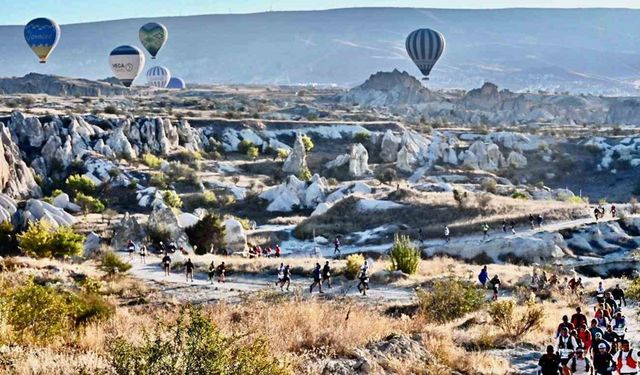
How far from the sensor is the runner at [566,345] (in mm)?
11602

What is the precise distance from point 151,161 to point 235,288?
42.9 m

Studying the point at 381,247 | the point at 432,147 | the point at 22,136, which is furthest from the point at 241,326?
the point at 432,147

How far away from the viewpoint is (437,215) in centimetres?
4584

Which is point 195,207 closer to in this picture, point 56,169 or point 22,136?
point 56,169

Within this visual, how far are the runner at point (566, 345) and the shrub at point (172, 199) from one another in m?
43.0

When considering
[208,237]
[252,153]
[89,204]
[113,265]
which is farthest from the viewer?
[252,153]

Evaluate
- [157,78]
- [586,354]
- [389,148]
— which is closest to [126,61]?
[389,148]

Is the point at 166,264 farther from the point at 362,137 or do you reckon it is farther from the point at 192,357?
the point at 362,137

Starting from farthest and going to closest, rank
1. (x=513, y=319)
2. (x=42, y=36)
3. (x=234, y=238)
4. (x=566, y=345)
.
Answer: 1. (x=42, y=36)
2. (x=234, y=238)
3. (x=513, y=319)
4. (x=566, y=345)

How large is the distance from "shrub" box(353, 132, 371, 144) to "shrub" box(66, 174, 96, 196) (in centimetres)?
3475

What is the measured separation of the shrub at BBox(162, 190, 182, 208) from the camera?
52719mm

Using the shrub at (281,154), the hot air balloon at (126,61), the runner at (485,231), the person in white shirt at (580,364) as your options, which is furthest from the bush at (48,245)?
the hot air balloon at (126,61)

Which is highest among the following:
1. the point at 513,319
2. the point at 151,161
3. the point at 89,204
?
the point at 151,161

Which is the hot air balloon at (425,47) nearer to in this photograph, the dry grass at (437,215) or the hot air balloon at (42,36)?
the hot air balloon at (42,36)
